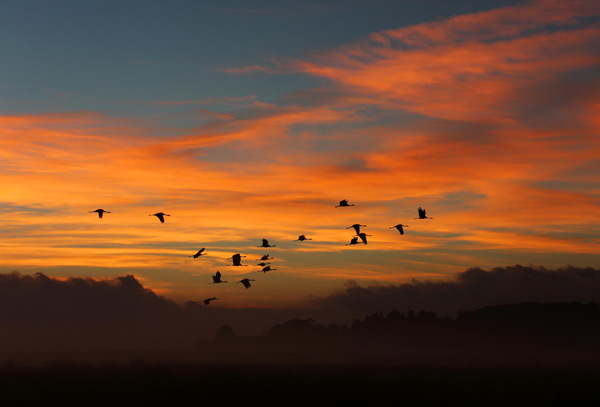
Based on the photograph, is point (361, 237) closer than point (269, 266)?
Yes

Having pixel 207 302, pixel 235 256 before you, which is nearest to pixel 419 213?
pixel 235 256

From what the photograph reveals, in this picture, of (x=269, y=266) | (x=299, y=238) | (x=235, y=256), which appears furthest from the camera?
(x=269, y=266)

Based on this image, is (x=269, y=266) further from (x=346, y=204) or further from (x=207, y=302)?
(x=346, y=204)

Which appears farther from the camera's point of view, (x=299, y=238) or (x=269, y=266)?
(x=269, y=266)

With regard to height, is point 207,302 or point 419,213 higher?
point 419,213

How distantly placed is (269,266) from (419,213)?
26183 mm

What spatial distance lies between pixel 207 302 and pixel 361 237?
999 inches

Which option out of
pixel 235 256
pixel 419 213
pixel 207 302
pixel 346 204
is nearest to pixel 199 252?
pixel 235 256

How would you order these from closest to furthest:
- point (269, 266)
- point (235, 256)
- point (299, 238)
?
point (235, 256)
point (299, 238)
point (269, 266)

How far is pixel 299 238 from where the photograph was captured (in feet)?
358

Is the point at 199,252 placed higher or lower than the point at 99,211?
lower

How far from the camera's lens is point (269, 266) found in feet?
381

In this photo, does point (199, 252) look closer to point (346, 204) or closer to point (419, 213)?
point (346, 204)

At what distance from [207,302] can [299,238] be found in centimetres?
1688
